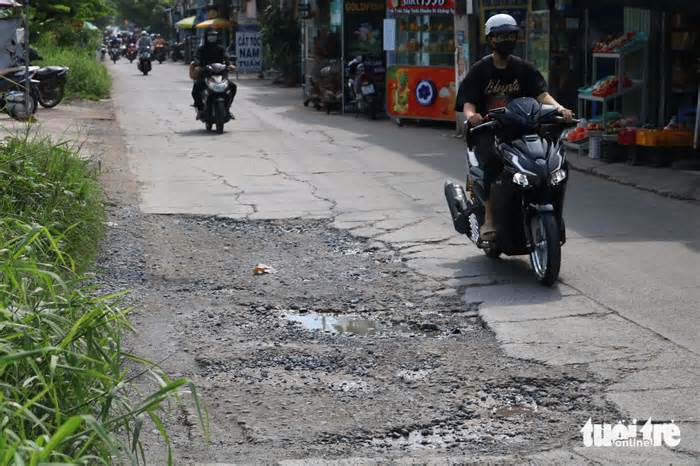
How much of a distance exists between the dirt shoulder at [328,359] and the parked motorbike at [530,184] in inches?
26.4

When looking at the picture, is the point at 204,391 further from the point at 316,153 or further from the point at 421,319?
the point at 316,153

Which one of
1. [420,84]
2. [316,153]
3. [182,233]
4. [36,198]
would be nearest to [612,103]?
[316,153]

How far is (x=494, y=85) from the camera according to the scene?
8617 mm

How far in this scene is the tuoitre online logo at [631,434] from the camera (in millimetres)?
4863

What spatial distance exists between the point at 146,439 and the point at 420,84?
1747 cm

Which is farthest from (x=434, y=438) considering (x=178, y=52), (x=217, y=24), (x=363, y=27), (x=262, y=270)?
(x=178, y=52)

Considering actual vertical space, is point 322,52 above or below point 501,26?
A: below

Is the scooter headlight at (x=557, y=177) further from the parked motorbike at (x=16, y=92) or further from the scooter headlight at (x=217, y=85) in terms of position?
the scooter headlight at (x=217, y=85)

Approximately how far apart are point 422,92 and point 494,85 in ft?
43.5

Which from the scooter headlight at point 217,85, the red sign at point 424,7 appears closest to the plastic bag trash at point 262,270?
the scooter headlight at point 217,85

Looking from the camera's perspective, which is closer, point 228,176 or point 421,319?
point 421,319

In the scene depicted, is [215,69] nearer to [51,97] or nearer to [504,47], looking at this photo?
[51,97]

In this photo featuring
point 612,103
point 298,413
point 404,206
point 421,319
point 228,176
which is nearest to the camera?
point 298,413

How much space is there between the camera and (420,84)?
864 inches
